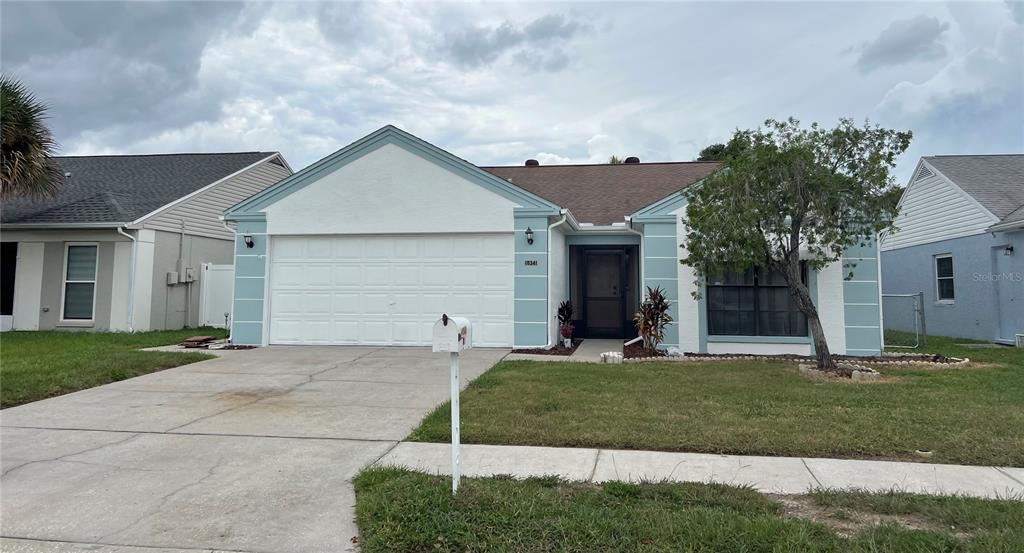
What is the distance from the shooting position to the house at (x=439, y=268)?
34.4 feet

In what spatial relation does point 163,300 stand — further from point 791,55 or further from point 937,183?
point 937,183

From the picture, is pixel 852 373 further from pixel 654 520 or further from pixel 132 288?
pixel 132 288

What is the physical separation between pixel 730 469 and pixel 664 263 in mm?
7041

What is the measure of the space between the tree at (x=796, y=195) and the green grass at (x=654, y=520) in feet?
18.4

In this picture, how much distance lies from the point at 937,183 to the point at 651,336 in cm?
1127

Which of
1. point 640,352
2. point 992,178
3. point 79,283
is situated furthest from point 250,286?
point 992,178

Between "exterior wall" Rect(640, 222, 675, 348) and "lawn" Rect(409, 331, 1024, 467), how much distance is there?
242cm


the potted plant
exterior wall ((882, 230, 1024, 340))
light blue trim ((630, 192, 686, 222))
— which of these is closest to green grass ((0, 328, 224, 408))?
the potted plant

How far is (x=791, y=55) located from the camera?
35.3 ft

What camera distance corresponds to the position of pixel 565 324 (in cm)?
1137

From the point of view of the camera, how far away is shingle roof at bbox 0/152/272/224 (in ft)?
46.1

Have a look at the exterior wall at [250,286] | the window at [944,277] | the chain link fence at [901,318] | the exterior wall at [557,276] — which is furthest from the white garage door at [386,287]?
the window at [944,277]

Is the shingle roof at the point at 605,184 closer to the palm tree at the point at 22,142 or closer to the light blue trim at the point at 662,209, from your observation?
the light blue trim at the point at 662,209

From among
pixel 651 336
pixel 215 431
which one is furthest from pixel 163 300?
pixel 651 336
